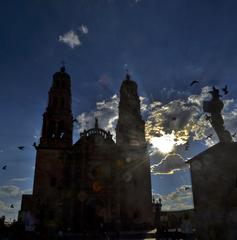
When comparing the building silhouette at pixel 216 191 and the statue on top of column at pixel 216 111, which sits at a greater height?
the statue on top of column at pixel 216 111

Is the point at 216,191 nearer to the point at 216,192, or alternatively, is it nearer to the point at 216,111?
the point at 216,192

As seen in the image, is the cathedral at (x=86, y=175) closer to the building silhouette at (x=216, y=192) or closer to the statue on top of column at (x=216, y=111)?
the building silhouette at (x=216, y=192)

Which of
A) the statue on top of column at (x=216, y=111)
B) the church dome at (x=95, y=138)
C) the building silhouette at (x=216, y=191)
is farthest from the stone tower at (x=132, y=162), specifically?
the statue on top of column at (x=216, y=111)

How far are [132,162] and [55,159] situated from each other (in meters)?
10.3

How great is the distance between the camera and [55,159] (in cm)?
2988

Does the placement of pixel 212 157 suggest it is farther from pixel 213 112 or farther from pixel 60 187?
pixel 60 187

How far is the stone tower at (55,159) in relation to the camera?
27062 mm

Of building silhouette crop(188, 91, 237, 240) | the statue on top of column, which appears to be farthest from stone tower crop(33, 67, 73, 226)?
the statue on top of column

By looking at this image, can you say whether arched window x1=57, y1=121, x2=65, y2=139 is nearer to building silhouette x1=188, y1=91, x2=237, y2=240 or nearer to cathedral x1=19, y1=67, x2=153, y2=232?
cathedral x1=19, y1=67, x2=153, y2=232

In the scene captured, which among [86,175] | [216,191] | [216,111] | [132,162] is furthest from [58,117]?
[216,191]

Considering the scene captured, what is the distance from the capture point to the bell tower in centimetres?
3071

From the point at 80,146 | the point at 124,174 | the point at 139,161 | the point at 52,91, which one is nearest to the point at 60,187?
the point at 80,146

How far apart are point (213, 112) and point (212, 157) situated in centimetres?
212

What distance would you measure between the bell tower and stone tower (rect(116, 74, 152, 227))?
7816mm
